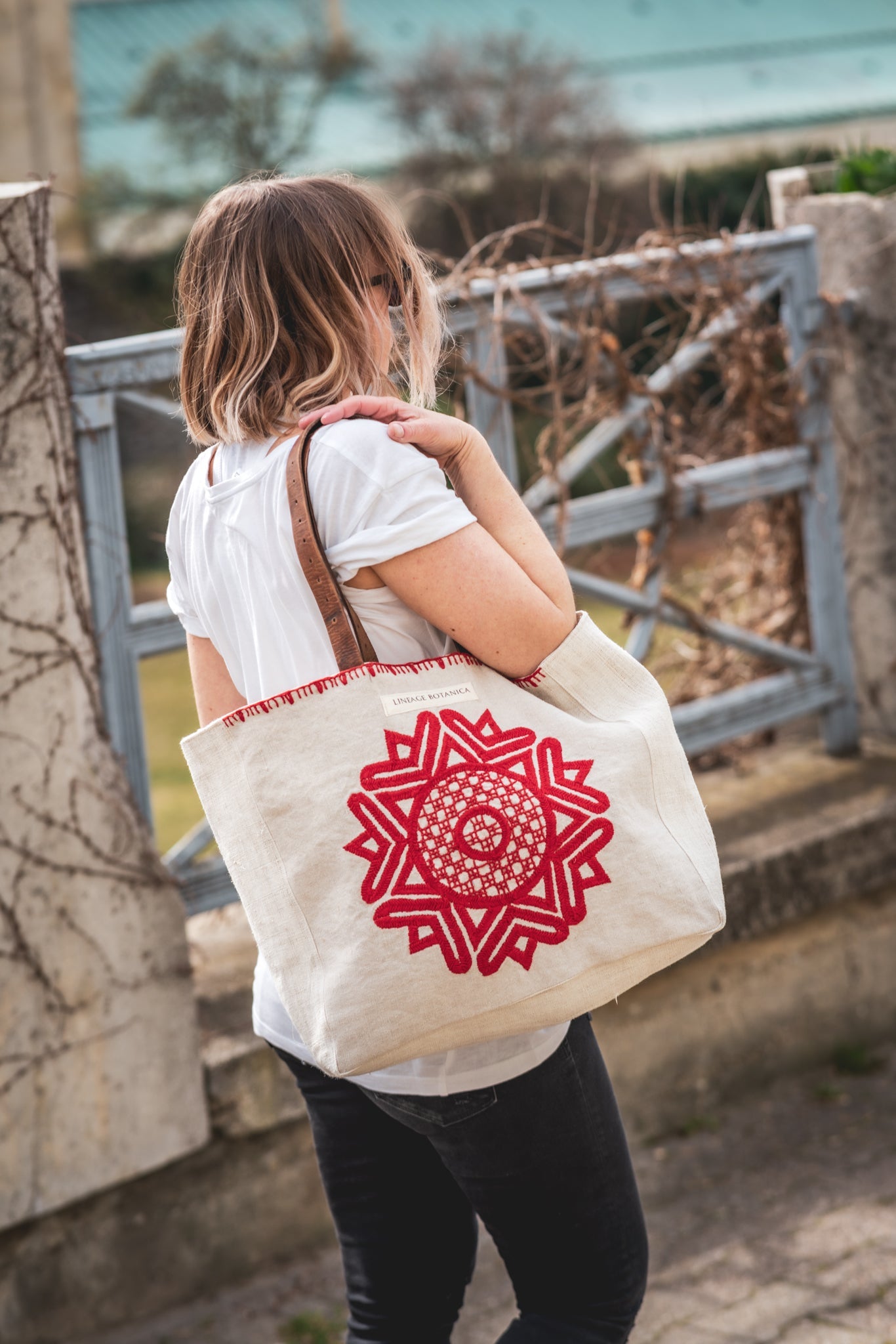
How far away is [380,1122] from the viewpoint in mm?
1777

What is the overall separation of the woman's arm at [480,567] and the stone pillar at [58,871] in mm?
1155

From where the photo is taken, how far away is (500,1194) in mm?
1631

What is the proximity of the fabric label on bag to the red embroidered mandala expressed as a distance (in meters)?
0.01

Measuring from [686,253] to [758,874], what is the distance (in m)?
1.53

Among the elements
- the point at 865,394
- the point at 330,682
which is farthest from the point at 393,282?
the point at 865,394

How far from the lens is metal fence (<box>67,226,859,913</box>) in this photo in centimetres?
266

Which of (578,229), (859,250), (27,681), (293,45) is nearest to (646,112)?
(293,45)

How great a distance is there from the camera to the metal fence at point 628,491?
8.73 ft

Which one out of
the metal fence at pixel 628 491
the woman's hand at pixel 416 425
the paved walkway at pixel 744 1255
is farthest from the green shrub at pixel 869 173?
the woman's hand at pixel 416 425

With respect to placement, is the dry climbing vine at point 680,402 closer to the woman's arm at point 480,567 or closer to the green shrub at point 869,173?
the green shrub at point 869,173

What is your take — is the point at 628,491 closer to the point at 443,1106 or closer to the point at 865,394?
the point at 865,394

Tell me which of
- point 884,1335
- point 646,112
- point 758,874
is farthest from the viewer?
point 646,112

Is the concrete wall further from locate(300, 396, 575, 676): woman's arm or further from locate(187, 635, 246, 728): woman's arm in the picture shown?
locate(300, 396, 575, 676): woman's arm

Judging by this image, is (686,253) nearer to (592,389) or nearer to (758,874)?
(592,389)
